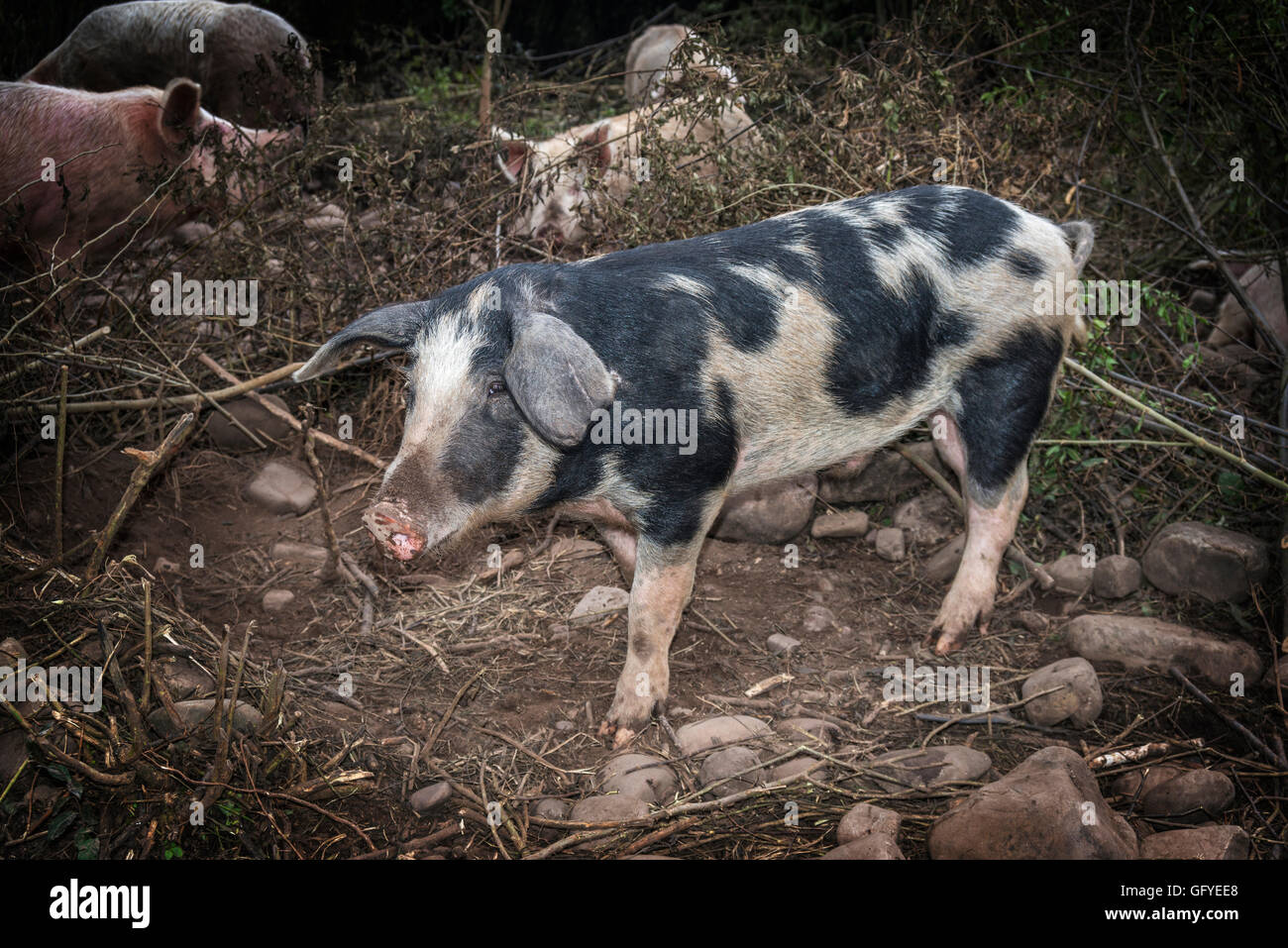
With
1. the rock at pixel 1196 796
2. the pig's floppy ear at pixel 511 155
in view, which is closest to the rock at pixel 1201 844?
the rock at pixel 1196 796

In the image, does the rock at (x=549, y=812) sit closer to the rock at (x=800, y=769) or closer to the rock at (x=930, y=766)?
the rock at (x=800, y=769)

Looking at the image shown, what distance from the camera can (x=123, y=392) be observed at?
4.85 metres

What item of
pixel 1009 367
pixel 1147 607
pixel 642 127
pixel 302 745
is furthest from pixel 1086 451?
pixel 302 745

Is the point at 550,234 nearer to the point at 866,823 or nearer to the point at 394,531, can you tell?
the point at 394,531

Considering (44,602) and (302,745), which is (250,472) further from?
(302,745)

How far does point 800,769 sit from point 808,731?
0.24 metres

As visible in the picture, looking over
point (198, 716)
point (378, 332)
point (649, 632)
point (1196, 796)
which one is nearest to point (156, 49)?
point (378, 332)

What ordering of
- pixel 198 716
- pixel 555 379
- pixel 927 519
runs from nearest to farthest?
pixel 555 379 < pixel 198 716 < pixel 927 519

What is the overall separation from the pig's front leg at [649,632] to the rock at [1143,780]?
1.45 metres

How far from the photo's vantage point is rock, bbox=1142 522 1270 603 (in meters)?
4.12

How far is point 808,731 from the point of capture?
3.58 metres

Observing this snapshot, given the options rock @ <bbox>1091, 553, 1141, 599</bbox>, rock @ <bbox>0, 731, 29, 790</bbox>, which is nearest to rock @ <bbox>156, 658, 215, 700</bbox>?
rock @ <bbox>0, 731, 29, 790</bbox>

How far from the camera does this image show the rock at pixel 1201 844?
2893mm

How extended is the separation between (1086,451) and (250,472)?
3.77 metres
